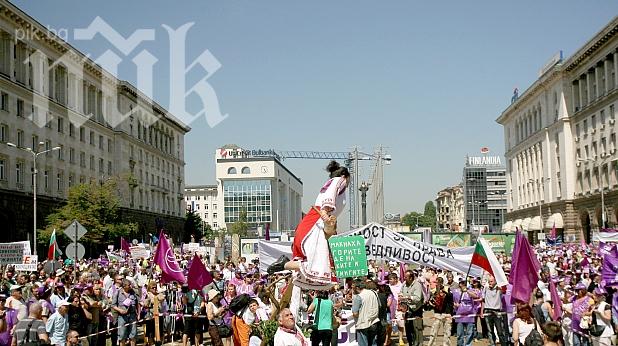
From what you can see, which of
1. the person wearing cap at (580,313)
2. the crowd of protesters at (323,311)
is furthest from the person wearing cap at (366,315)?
the person wearing cap at (580,313)

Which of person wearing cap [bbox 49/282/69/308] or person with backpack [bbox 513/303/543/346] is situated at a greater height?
person wearing cap [bbox 49/282/69/308]

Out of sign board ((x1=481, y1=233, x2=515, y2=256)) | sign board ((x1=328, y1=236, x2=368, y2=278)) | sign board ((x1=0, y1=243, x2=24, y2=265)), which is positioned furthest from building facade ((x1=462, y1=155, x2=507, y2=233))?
sign board ((x1=328, y1=236, x2=368, y2=278))

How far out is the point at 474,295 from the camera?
16344 mm

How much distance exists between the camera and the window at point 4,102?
51.5m

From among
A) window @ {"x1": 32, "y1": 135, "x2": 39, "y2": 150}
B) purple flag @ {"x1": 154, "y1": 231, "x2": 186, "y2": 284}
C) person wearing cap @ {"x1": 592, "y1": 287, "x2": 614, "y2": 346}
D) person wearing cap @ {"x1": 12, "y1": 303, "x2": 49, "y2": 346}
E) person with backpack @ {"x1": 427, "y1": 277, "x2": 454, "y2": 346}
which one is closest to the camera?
person wearing cap @ {"x1": 12, "y1": 303, "x2": 49, "y2": 346}

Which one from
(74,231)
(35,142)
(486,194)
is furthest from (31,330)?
(486,194)

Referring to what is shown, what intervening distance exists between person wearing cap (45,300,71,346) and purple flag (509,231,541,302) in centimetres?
775

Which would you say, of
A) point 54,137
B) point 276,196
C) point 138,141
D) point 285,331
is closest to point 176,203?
point 138,141

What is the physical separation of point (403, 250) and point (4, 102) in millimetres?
40478

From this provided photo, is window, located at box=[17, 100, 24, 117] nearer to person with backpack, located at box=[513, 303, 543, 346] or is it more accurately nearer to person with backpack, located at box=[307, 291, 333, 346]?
person with backpack, located at box=[307, 291, 333, 346]

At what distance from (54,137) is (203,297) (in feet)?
160

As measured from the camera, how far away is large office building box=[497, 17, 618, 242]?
66.2 m

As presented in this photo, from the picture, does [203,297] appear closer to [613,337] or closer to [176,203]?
[613,337]

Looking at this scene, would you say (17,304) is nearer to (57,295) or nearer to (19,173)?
(57,295)
